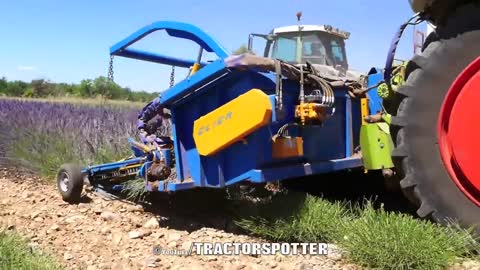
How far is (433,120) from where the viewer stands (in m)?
2.51

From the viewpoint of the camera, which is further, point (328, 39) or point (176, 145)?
point (328, 39)

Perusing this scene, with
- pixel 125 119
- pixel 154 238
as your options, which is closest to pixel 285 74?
pixel 154 238

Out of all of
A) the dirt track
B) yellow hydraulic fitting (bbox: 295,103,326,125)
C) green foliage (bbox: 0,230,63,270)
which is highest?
yellow hydraulic fitting (bbox: 295,103,326,125)

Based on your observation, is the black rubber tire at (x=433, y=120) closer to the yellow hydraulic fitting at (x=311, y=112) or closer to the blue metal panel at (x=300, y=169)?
the yellow hydraulic fitting at (x=311, y=112)

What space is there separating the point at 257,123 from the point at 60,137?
150 inches

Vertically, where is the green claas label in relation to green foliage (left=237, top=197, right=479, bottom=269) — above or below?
above

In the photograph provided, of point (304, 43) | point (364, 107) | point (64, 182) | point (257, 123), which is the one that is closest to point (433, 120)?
point (257, 123)

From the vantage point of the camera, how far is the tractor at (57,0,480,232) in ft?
8.13

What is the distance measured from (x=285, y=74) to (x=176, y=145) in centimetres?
91

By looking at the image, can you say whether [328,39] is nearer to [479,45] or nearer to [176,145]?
[176,145]

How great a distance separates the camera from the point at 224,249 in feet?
9.61

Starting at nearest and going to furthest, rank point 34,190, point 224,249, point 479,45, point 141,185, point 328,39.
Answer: point 479,45 < point 224,249 < point 141,185 < point 34,190 < point 328,39

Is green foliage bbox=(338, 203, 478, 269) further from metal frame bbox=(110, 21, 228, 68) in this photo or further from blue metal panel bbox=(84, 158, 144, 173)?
blue metal panel bbox=(84, 158, 144, 173)

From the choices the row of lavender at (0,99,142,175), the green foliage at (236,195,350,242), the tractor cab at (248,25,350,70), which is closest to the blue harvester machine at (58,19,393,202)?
the green foliage at (236,195,350,242)
